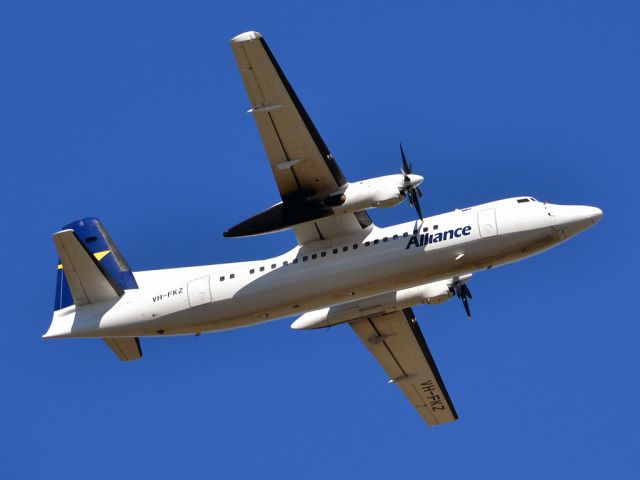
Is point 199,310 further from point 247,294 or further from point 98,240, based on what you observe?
point 98,240

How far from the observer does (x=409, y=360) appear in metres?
30.3

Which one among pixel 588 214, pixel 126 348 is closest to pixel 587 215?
pixel 588 214

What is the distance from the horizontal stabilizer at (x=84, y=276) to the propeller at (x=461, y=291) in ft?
25.9

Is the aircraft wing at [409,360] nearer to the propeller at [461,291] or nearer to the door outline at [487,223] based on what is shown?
the propeller at [461,291]

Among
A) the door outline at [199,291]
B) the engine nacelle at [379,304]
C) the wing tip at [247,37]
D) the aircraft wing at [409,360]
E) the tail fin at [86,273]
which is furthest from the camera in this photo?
the aircraft wing at [409,360]

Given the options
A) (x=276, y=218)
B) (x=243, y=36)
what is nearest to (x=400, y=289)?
(x=276, y=218)

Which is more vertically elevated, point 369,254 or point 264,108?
point 264,108

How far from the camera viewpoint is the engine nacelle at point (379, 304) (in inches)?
1097

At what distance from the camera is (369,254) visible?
25750 mm

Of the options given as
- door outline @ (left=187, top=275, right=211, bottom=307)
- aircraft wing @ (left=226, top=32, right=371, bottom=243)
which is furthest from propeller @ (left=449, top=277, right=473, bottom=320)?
door outline @ (left=187, top=275, right=211, bottom=307)

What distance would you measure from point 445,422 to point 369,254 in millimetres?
7449

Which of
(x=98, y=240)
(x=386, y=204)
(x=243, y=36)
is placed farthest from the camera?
(x=98, y=240)

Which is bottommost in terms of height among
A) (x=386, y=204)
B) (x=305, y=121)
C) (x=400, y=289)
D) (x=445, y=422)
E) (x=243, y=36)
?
(x=445, y=422)

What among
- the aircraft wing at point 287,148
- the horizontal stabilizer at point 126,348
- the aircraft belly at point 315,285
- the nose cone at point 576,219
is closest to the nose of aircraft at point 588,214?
the nose cone at point 576,219
